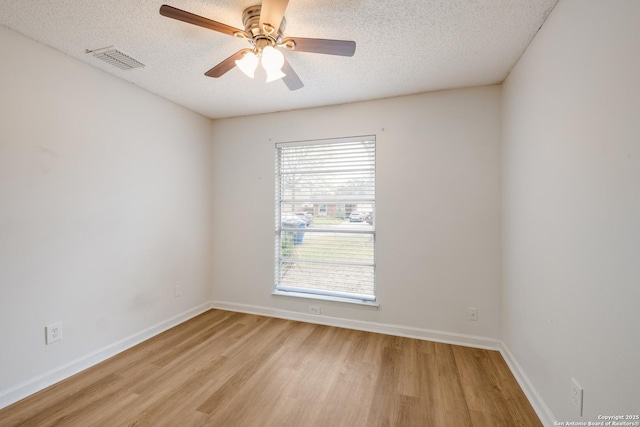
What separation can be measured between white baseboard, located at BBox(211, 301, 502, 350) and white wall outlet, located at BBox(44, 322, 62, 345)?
5.55 feet

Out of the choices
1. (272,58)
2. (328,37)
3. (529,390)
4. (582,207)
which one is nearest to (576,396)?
(529,390)

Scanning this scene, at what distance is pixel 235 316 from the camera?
3.32m

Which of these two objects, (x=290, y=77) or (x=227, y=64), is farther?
(x=290, y=77)

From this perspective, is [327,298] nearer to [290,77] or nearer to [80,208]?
[290,77]

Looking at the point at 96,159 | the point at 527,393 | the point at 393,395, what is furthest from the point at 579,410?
the point at 96,159

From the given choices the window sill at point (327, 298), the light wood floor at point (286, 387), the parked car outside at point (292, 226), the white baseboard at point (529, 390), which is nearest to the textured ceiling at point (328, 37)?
the parked car outside at point (292, 226)

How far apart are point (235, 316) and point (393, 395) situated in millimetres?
2124

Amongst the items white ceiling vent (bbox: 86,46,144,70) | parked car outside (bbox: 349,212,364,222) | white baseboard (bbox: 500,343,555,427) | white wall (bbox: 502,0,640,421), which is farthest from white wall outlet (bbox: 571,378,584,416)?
white ceiling vent (bbox: 86,46,144,70)

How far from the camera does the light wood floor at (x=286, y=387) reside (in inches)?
66.2

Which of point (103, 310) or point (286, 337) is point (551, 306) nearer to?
point (286, 337)

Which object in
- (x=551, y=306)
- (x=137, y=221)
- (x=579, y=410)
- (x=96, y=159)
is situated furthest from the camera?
(x=137, y=221)

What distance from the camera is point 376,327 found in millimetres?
2889

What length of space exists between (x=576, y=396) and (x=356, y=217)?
211 cm

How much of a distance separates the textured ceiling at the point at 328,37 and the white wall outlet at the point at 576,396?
2076mm
